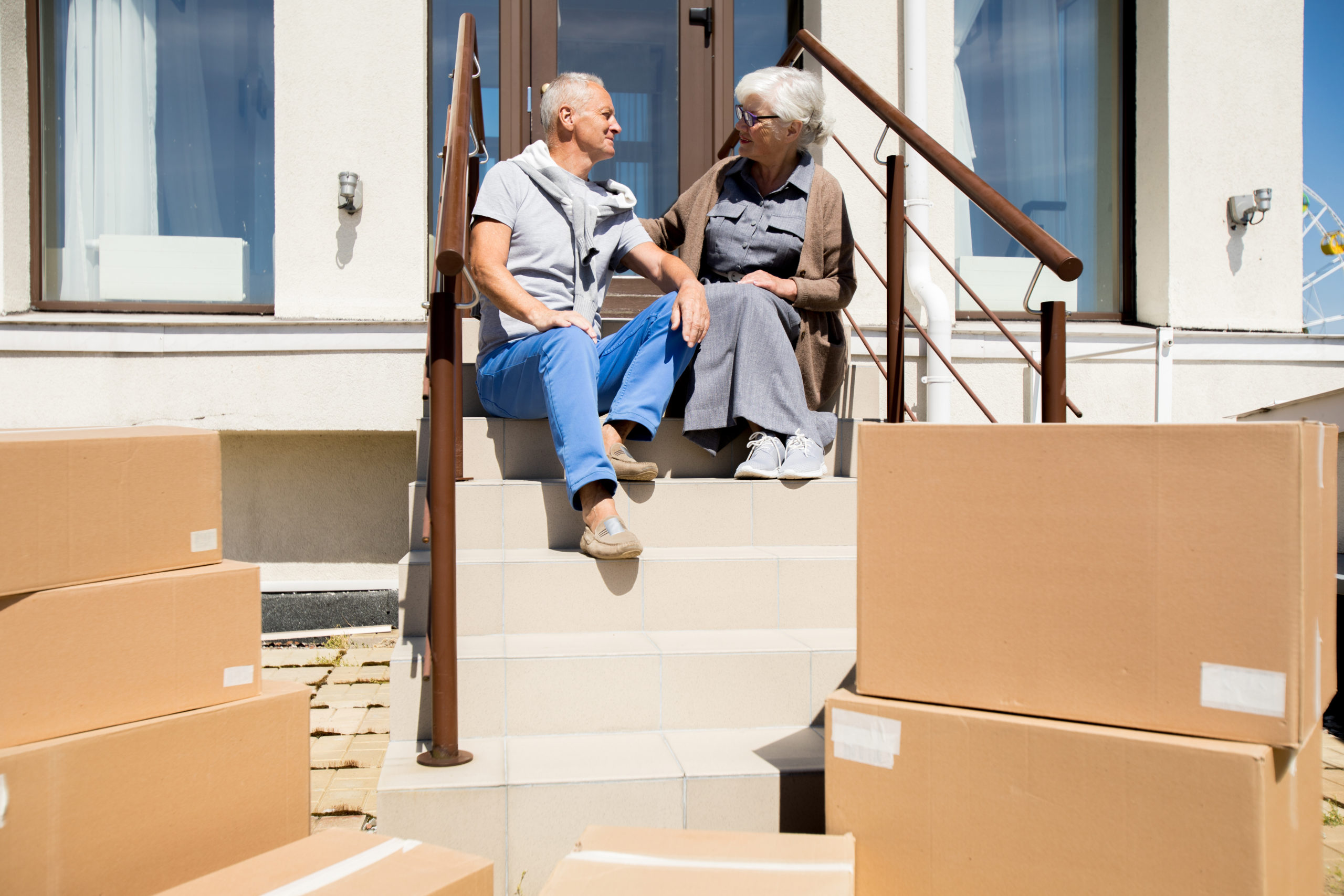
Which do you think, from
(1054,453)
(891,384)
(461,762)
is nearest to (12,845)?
(461,762)

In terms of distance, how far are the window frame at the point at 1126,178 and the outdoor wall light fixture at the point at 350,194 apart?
2.80 meters

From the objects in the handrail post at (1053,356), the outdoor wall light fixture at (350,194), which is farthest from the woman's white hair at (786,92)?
the outdoor wall light fixture at (350,194)

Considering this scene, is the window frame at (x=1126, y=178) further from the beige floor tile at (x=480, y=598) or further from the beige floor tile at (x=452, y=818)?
the beige floor tile at (x=452, y=818)

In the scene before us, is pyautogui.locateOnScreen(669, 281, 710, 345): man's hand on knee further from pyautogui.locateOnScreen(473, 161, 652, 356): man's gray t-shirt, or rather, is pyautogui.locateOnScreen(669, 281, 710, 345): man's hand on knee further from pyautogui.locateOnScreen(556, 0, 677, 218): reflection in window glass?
pyautogui.locateOnScreen(556, 0, 677, 218): reflection in window glass

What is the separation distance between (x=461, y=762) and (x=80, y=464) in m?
0.80

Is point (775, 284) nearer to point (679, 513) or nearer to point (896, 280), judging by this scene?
point (896, 280)

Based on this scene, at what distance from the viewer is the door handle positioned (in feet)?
12.5

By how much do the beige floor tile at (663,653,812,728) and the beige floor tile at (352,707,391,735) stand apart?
2.99ft

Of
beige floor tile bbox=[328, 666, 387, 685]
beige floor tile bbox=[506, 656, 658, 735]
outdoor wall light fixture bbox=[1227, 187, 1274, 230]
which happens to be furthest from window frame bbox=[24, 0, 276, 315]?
outdoor wall light fixture bbox=[1227, 187, 1274, 230]

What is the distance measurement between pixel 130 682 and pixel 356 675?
163 centimetres

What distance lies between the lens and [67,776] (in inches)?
47.0

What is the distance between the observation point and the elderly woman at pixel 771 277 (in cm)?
245

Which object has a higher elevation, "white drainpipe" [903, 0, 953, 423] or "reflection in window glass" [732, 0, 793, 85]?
"reflection in window glass" [732, 0, 793, 85]

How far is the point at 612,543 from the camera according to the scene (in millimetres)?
1987
